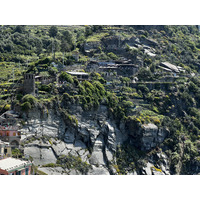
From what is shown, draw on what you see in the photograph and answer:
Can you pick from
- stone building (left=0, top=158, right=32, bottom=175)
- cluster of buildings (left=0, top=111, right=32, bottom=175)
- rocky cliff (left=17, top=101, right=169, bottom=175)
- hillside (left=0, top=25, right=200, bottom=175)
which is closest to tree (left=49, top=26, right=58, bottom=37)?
hillside (left=0, top=25, right=200, bottom=175)

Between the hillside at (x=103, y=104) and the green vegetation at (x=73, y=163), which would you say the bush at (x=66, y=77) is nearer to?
the hillside at (x=103, y=104)

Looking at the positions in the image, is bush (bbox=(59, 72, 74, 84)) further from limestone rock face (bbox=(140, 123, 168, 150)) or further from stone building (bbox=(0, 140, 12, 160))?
stone building (bbox=(0, 140, 12, 160))

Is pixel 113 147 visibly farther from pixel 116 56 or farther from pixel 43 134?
pixel 116 56

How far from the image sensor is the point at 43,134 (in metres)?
66.6

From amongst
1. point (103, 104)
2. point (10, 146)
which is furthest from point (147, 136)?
point (10, 146)

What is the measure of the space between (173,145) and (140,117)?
6631 millimetres

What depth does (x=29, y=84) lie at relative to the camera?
71062 mm

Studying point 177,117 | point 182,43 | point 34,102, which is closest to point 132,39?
point 182,43

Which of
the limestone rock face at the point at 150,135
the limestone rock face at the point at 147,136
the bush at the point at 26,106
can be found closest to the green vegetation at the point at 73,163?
the bush at the point at 26,106

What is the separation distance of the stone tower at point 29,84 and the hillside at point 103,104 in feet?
0.46

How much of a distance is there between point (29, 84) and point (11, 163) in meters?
16.8

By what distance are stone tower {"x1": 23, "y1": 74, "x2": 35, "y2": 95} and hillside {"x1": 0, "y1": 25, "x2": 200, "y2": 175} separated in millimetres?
141

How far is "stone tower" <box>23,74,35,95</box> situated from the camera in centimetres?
7069

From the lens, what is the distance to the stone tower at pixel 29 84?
232 feet
